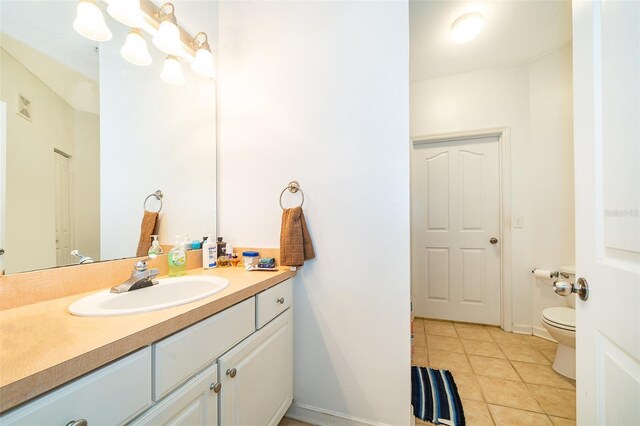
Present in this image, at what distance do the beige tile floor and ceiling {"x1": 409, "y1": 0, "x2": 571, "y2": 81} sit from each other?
264 centimetres

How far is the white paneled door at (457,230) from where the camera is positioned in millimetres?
2494

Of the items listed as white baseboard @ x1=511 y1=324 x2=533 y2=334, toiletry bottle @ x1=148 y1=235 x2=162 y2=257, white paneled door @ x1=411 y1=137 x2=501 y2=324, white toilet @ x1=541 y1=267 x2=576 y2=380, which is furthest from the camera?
white paneled door @ x1=411 y1=137 x2=501 y2=324

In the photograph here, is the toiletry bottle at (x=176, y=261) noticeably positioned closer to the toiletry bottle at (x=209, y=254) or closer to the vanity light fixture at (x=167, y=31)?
the toiletry bottle at (x=209, y=254)

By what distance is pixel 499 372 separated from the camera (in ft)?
5.80

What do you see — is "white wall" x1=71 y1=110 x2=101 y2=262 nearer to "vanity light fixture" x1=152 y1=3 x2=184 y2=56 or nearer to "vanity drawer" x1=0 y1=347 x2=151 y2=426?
"vanity light fixture" x1=152 y1=3 x2=184 y2=56

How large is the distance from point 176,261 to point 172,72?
1.01 metres

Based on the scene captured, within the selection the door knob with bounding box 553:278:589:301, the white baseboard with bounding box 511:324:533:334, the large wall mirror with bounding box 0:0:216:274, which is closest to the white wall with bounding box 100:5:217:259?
the large wall mirror with bounding box 0:0:216:274

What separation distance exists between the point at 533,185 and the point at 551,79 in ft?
3.19

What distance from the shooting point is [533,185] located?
2307 mm

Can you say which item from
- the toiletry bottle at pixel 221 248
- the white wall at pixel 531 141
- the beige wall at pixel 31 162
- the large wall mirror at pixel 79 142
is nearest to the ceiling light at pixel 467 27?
the white wall at pixel 531 141

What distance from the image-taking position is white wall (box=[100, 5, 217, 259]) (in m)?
1.03

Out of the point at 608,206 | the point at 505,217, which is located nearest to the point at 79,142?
the point at 608,206

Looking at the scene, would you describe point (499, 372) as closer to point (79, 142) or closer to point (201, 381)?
point (201, 381)

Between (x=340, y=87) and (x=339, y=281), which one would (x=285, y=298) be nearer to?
(x=339, y=281)
